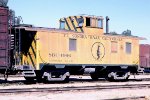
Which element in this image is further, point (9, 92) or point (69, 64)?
point (69, 64)

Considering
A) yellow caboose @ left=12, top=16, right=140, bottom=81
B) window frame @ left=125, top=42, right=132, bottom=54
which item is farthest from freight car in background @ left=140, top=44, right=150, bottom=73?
window frame @ left=125, top=42, right=132, bottom=54

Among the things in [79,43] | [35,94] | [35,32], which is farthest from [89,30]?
[35,94]

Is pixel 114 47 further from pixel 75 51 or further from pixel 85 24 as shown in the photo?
pixel 75 51

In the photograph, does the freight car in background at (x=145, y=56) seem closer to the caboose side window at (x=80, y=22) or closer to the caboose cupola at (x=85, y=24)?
the caboose cupola at (x=85, y=24)

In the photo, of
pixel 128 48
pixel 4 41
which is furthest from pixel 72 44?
pixel 128 48

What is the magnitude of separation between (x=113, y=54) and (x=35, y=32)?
6.48 m

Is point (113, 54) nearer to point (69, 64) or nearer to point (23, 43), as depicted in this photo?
point (69, 64)

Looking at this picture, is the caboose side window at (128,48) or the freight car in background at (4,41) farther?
the caboose side window at (128,48)

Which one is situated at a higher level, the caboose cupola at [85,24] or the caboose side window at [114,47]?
the caboose cupola at [85,24]

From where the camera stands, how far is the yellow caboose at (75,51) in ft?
62.8

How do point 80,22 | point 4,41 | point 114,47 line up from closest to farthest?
point 4,41 → point 80,22 → point 114,47

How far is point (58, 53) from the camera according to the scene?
19.9 metres

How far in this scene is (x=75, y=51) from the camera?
20672 mm

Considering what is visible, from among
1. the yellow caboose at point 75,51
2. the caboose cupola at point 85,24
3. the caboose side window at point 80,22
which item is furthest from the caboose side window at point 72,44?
the caboose side window at point 80,22
